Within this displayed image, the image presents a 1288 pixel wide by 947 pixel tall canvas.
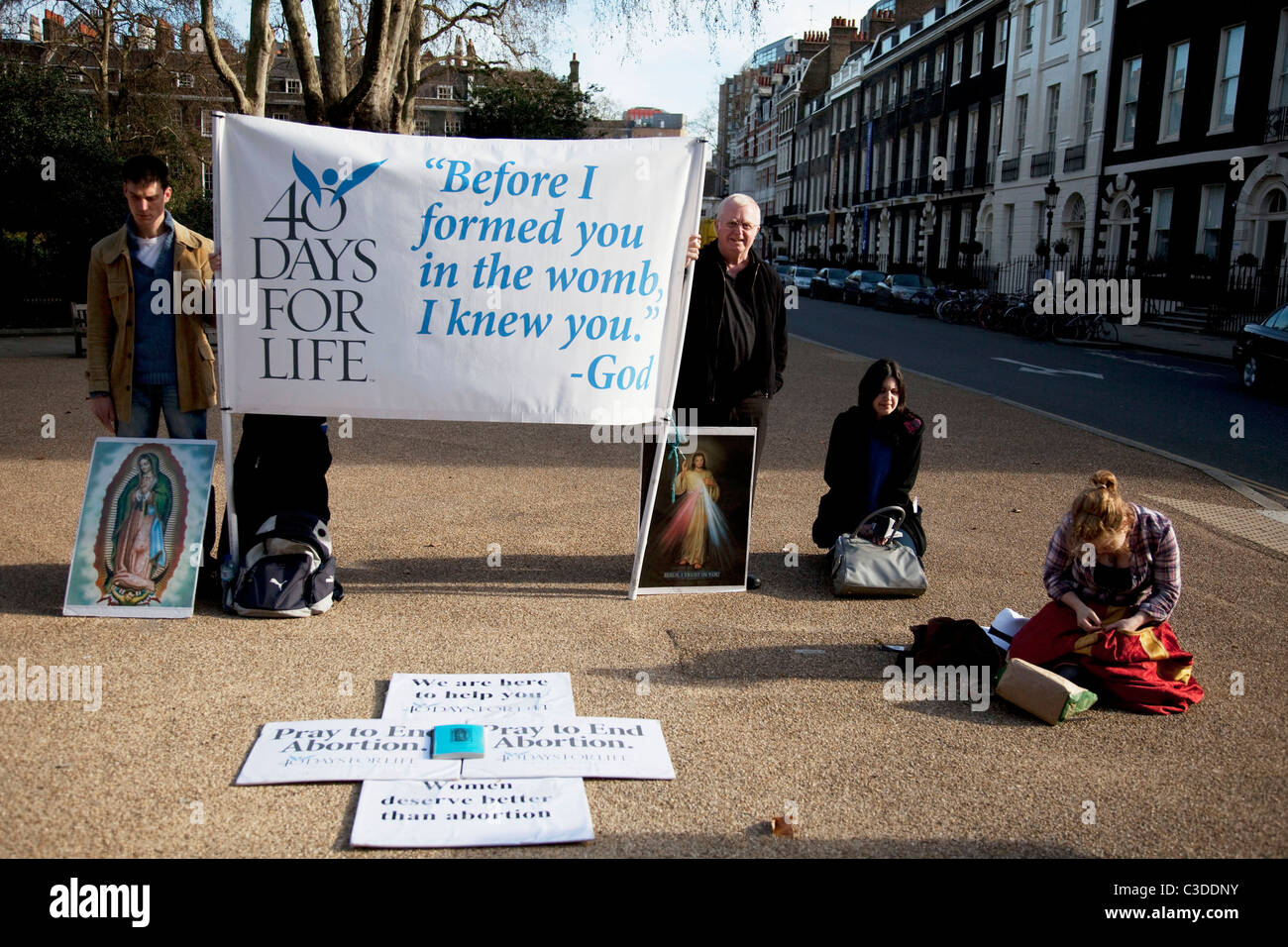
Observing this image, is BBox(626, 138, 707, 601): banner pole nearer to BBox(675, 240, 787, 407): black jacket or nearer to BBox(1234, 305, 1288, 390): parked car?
BBox(675, 240, 787, 407): black jacket

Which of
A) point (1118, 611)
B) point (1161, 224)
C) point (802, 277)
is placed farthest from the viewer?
point (802, 277)

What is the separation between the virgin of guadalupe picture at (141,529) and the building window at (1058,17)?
131 feet

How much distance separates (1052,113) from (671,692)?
40.5m

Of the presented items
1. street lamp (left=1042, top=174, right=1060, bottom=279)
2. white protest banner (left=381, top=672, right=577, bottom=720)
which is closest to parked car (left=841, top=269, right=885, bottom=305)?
street lamp (left=1042, top=174, right=1060, bottom=279)

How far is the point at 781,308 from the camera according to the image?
5492mm

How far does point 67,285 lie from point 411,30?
817cm

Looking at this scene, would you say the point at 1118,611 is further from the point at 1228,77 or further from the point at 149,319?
the point at 1228,77

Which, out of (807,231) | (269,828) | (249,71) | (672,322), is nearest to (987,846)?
(269,828)

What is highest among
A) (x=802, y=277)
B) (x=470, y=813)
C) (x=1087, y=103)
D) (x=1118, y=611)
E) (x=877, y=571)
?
(x=1087, y=103)

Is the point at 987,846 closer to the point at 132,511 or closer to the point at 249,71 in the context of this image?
the point at 132,511

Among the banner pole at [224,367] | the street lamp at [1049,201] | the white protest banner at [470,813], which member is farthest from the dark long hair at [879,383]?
the street lamp at [1049,201]

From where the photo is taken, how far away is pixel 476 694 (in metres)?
4.16

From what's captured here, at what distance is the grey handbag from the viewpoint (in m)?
5.45

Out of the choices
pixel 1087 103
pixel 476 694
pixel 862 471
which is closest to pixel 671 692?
pixel 476 694
